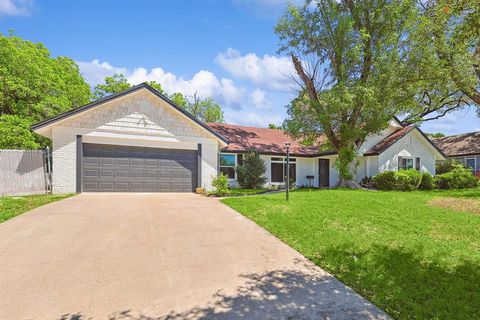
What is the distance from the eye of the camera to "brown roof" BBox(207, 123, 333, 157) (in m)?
20.4

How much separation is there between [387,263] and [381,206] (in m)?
4.88

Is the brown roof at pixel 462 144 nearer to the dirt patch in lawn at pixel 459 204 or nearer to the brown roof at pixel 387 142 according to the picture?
the brown roof at pixel 387 142

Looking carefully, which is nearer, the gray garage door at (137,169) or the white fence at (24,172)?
the white fence at (24,172)

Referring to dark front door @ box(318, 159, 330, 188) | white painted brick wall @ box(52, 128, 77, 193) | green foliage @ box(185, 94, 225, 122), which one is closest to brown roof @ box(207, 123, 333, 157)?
dark front door @ box(318, 159, 330, 188)

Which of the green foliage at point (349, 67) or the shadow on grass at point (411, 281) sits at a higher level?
the green foliage at point (349, 67)

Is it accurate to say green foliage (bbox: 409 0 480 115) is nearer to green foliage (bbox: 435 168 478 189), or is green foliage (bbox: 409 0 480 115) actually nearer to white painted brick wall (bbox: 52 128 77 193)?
green foliage (bbox: 435 168 478 189)

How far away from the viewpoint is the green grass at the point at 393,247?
14.0ft

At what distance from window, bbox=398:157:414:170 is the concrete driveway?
1774cm

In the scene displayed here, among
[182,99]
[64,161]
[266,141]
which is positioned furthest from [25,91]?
[182,99]

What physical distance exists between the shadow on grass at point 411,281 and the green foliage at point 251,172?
13111 millimetres

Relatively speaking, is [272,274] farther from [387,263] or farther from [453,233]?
[453,233]

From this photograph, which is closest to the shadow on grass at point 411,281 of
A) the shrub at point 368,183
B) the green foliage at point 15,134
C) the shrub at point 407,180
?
the shrub at point 407,180

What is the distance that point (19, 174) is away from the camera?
13.1 m

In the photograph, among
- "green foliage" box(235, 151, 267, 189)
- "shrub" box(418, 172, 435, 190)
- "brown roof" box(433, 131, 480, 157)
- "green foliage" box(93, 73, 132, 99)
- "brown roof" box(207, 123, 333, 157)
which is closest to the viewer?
"green foliage" box(235, 151, 267, 189)
